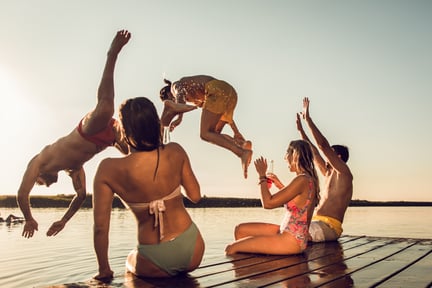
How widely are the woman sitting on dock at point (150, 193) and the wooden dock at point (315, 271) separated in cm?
22

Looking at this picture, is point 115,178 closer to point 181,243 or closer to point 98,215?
point 98,215

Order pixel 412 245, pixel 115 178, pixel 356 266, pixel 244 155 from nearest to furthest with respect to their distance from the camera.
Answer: pixel 115 178, pixel 356 266, pixel 244 155, pixel 412 245

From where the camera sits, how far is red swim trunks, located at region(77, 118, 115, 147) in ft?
20.2

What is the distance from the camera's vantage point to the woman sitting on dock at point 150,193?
3863 mm

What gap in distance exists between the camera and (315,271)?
489 centimetres

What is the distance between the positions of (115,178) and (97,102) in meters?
1.94

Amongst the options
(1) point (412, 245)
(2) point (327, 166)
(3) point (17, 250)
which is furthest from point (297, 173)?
(3) point (17, 250)

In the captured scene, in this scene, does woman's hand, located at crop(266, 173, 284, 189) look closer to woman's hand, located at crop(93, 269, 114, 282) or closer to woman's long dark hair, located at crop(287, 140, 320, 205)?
woman's long dark hair, located at crop(287, 140, 320, 205)

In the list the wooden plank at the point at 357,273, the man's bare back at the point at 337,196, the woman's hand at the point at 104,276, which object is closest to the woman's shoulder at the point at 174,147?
the woman's hand at the point at 104,276

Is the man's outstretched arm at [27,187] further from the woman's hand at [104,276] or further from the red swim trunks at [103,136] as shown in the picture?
the woman's hand at [104,276]

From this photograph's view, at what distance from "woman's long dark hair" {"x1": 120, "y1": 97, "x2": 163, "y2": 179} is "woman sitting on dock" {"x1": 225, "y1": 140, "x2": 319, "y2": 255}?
7.09 ft

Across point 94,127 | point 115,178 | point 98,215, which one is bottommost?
point 98,215

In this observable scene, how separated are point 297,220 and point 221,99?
1.92 m

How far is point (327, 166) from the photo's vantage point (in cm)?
806
